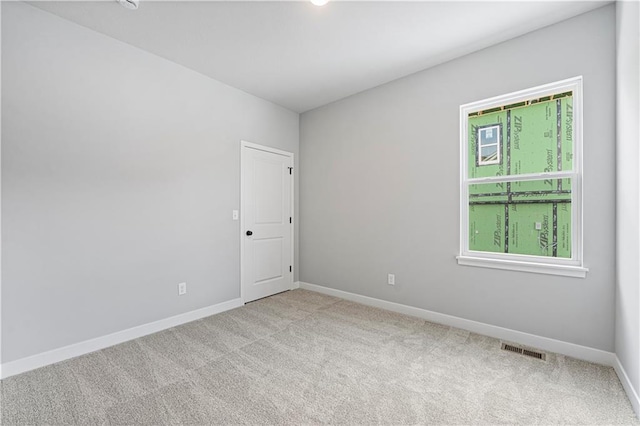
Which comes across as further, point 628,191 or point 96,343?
point 96,343

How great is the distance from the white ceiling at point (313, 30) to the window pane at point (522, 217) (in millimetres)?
1425

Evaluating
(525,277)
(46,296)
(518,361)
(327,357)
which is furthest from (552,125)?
(46,296)

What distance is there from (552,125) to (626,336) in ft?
5.72

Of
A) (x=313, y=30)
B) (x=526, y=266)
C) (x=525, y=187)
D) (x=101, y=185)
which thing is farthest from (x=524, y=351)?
(x=101, y=185)

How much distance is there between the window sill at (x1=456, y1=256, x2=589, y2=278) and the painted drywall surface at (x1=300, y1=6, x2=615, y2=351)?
0.06m

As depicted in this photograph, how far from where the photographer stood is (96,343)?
8.07 feet

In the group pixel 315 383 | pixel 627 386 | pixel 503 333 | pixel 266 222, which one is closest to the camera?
pixel 627 386

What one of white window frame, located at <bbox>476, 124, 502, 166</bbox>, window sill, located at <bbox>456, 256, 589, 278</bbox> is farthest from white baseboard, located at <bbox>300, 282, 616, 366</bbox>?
white window frame, located at <bbox>476, 124, 502, 166</bbox>

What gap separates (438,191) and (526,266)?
1072mm

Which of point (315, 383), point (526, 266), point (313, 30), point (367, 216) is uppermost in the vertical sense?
point (313, 30)

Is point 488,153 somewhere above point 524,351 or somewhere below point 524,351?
above

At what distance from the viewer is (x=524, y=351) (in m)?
2.42

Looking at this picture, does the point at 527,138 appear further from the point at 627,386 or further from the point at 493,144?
the point at 627,386

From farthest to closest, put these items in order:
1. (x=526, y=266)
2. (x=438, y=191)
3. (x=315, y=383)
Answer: (x=438, y=191), (x=526, y=266), (x=315, y=383)
